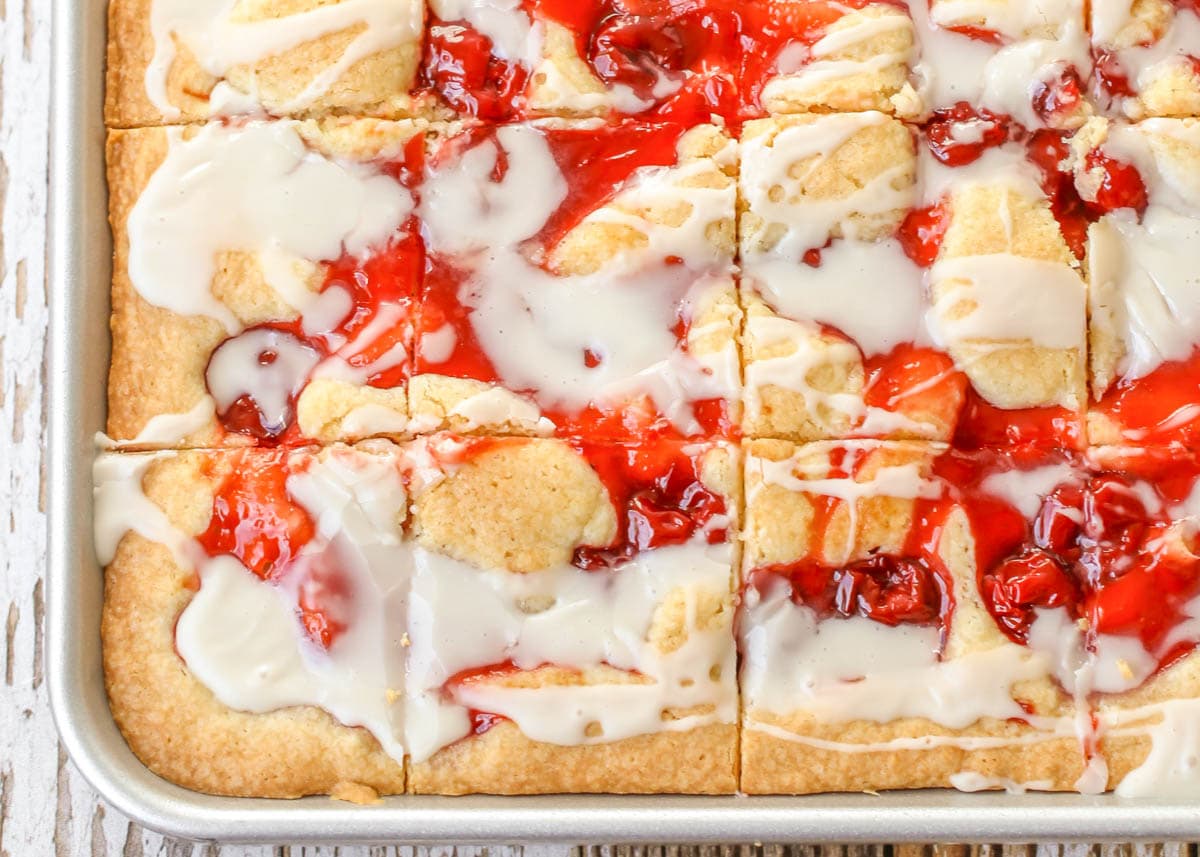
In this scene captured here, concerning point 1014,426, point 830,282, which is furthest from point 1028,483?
point 830,282

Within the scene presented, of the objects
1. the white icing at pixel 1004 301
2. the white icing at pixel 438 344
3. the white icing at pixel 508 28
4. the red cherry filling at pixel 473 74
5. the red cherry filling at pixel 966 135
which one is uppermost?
the white icing at pixel 508 28

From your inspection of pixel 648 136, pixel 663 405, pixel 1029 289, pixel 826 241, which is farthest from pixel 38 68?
pixel 1029 289

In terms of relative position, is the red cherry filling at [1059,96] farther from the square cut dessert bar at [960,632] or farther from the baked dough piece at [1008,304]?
the square cut dessert bar at [960,632]

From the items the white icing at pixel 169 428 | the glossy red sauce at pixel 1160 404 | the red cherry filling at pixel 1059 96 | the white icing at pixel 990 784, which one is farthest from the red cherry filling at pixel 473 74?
the white icing at pixel 990 784

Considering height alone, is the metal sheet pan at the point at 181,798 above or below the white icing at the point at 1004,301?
below

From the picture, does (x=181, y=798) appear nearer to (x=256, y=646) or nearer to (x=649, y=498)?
(x=256, y=646)

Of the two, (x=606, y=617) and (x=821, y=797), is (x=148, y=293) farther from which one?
(x=821, y=797)
